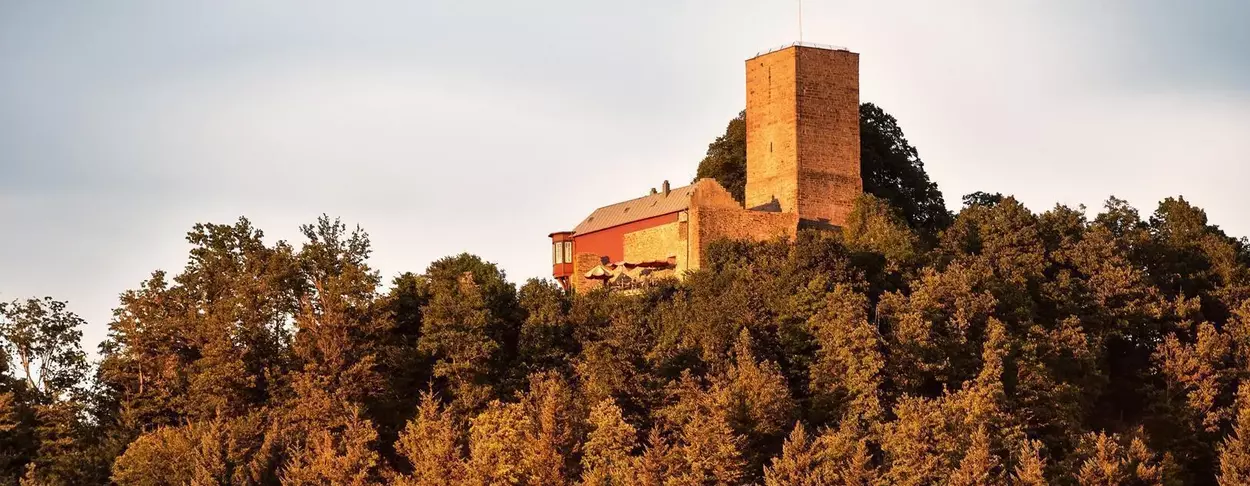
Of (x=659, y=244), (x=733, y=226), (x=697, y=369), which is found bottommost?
(x=697, y=369)

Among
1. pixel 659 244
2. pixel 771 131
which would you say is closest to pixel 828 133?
pixel 771 131

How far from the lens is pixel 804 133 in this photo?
6309 cm

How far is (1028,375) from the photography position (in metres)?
52.8

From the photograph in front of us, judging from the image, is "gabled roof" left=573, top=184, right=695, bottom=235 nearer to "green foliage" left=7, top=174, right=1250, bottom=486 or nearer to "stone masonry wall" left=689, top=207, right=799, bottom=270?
"stone masonry wall" left=689, top=207, right=799, bottom=270

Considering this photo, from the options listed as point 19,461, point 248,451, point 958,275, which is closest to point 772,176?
point 958,275

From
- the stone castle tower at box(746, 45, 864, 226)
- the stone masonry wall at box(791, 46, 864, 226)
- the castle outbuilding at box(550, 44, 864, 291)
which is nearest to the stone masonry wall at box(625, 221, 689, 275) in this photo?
the castle outbuilding at box(550, 44, 864, 291)

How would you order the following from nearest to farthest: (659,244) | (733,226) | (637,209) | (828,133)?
(733,226)
(659,244)
(828,133)
(637,209)

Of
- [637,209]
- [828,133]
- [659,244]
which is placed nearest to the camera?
[659,244]

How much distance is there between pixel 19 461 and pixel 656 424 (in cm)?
1698

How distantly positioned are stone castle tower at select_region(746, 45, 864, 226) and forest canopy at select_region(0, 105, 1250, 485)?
1.42 meters

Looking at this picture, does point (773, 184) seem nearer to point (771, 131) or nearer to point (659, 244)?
point (771, 131)

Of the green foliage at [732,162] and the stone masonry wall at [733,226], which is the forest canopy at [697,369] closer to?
the stone masonry wall at [733,226]

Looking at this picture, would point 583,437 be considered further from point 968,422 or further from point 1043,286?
point 1043,286

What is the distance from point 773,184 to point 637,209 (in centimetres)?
437
